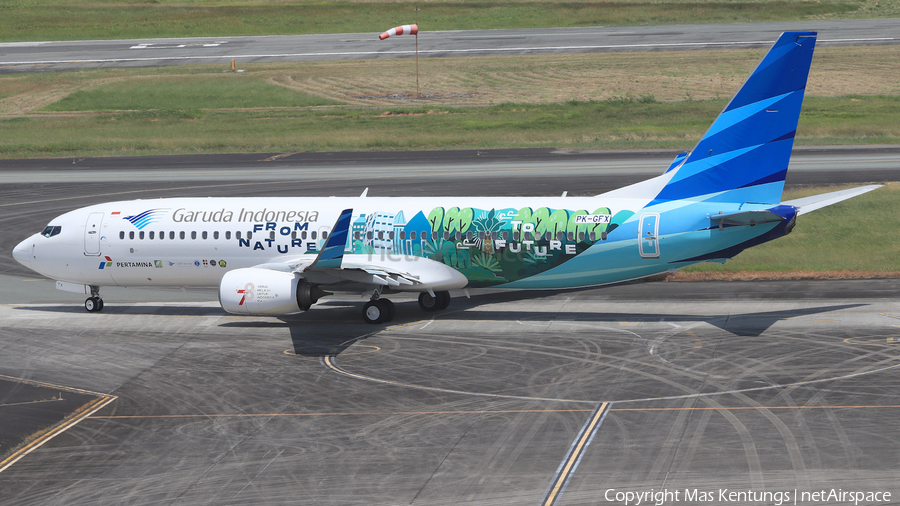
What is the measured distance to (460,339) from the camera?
3350cm

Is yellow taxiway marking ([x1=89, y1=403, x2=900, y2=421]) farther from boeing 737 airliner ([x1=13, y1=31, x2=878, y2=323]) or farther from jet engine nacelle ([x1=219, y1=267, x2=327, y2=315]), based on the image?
jet engine nacelle ([x1=219, y1=267, x2=327, y2=315])

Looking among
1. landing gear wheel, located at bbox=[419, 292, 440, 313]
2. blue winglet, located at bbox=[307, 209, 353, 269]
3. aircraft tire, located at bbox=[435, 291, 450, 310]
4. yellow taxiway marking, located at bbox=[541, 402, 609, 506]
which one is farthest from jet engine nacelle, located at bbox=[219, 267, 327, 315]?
yellow taxiway marking, located at bbox=[541, 402, 609, 506]

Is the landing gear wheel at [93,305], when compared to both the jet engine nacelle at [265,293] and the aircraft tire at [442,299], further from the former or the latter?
the aircraft tire at [442,299]

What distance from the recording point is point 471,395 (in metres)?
27.1

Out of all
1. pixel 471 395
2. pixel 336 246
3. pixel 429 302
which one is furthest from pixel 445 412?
pixel 429 302

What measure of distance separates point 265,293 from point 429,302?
7.62 meters

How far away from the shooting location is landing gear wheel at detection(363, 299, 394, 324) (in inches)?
1412

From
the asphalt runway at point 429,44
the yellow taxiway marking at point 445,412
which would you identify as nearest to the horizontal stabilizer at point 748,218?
the yellow taxiway marking at point 445,412

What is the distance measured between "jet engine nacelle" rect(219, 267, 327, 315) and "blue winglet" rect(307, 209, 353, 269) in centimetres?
127

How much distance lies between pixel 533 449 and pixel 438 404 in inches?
172

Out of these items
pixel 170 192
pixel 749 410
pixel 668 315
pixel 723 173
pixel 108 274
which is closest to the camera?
pixel 749 410

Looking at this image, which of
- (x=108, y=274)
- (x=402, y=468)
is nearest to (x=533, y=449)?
(x=402, y=468)

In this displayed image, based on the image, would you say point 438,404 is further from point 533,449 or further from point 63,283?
point 63,283

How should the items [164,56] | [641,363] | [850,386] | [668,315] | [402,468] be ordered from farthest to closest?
[164,56] < [668,315] < [641,363] < [850,386] < [402,468]
